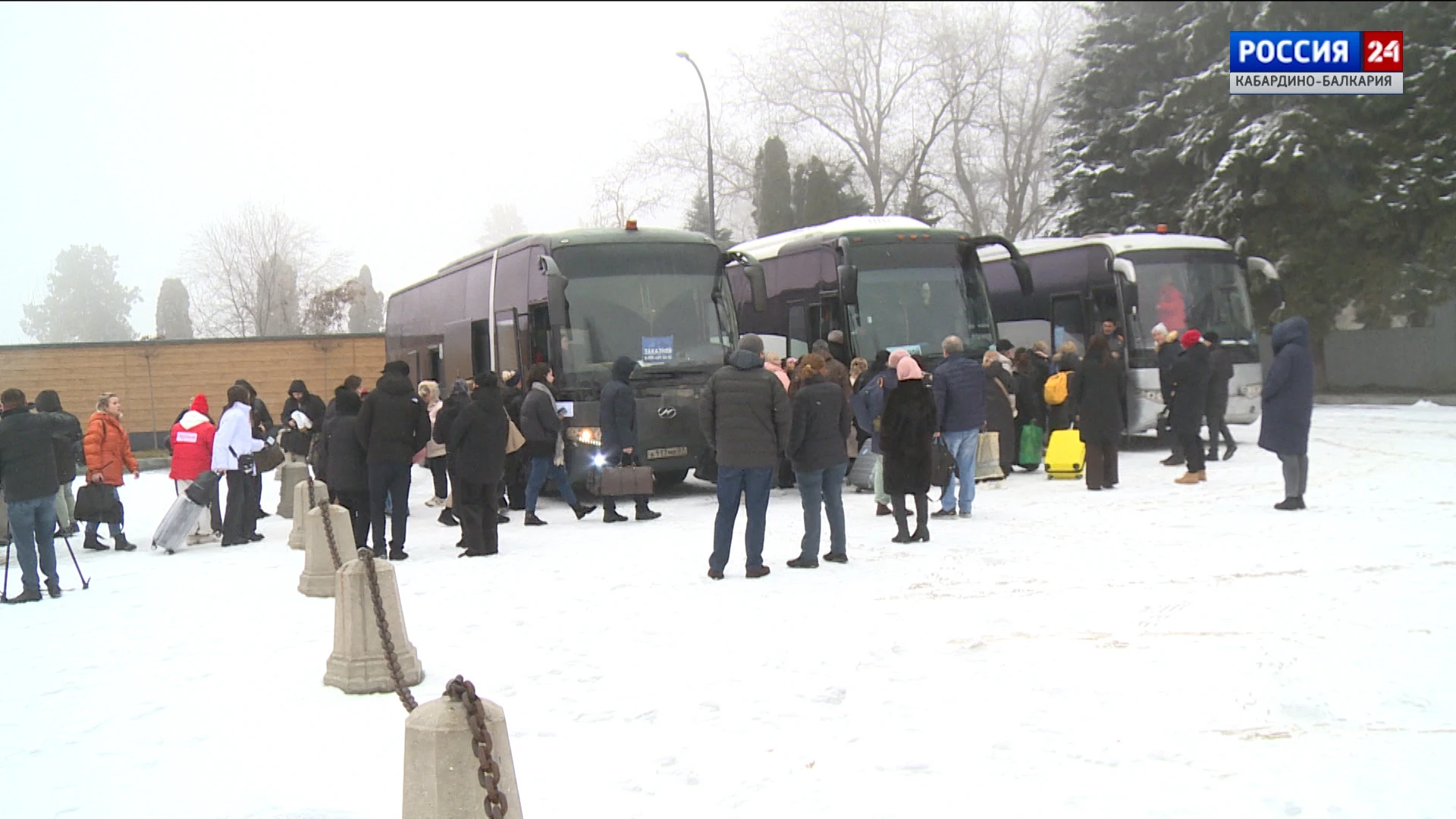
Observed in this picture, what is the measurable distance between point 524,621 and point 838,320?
9.31 metres

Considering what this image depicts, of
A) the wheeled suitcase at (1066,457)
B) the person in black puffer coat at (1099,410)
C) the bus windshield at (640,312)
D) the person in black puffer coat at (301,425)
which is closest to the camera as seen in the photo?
the person in black puffer coat at (1099,410)

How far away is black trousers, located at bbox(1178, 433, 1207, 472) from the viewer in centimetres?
1373

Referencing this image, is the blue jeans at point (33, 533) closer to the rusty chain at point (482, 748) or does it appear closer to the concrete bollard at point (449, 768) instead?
the concrete bollard at point (449, 768)

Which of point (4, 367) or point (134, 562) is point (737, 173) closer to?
point (4, 367)

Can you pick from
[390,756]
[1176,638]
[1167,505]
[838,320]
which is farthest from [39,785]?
[838,320]

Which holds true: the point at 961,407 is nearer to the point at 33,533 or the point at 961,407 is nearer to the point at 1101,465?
the point at 1101,465

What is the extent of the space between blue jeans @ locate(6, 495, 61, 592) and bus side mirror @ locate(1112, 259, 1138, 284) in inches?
583

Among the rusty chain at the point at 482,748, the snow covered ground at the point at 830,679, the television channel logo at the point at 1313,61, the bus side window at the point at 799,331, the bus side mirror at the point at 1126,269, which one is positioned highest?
the television channel logo at the point at 1313,61

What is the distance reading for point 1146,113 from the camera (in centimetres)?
3284

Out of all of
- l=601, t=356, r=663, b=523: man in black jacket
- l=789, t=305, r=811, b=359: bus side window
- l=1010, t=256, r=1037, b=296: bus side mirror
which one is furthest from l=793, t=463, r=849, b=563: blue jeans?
l=1010, t=256, r=1037, b=296: bus side mirror

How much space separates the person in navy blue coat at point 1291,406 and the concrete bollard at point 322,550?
8703mm

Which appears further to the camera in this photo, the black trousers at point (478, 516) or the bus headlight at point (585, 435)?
the bus headlight at point (585, 435)

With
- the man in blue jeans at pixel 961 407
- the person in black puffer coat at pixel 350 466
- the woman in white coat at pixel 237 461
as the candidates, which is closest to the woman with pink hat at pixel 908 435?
the man in blue jeans at pixel 961 407

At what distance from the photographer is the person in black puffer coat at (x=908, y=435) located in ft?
33.9
